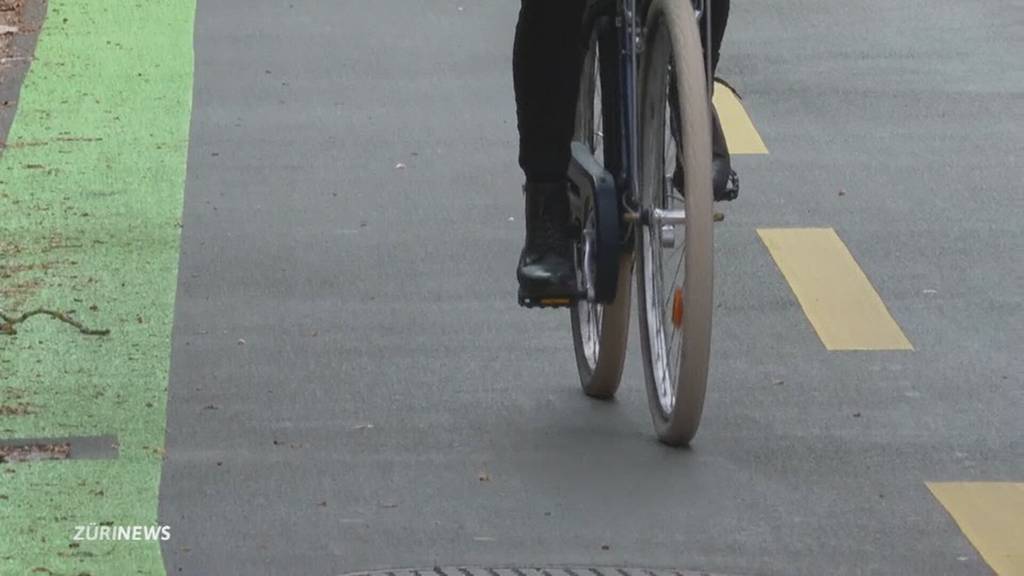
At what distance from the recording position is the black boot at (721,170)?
525 centimetres

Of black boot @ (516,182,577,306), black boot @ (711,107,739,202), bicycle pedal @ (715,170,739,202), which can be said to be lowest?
black boot @ (516,182,577,306)

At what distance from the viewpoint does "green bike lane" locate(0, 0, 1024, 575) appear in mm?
4922

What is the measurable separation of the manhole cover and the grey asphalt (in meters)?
0.06

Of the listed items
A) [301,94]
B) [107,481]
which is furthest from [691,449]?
[301,94]

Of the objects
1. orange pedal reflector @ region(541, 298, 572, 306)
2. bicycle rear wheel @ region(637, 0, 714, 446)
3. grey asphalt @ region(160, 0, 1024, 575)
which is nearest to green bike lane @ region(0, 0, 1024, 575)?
grey asphalt @ region(160, 0, 1024, 575)

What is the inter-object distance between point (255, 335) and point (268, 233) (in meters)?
0.97

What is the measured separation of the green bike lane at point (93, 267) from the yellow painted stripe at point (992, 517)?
5.33 ft

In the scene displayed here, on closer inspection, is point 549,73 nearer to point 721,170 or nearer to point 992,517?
point 721,170

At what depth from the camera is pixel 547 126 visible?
5.44m

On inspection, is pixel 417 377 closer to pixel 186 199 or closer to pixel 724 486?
pixel 724 486

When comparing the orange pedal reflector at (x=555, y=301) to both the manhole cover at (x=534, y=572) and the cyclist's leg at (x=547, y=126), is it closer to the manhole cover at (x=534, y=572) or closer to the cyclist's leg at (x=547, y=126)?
the cyclist's leg at (x=547, y=126)

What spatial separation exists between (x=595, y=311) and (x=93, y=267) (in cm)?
166

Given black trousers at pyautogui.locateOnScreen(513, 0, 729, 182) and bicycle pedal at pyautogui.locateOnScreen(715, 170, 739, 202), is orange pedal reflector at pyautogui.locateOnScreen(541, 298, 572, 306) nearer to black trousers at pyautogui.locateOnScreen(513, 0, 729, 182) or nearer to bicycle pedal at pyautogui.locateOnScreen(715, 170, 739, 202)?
black trousers at pyautogui.locateOnScreen(513, 0, 729, 182)

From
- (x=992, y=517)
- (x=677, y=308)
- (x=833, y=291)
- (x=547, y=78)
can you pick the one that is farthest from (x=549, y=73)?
(x=833, y=291)
